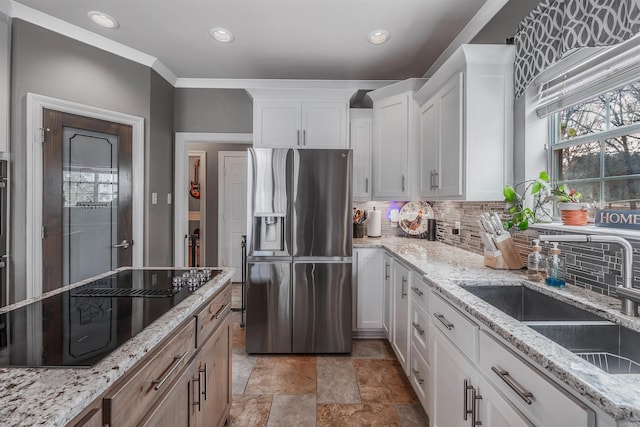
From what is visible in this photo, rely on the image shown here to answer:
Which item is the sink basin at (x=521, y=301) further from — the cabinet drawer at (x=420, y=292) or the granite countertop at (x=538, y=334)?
the cabinet drawer at (x=420, y=292)

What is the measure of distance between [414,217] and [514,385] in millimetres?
2521

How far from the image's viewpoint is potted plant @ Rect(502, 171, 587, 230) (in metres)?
1.51

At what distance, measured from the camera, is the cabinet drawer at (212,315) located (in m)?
1.32

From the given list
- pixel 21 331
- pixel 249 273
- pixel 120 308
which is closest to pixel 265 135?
→ pixel 249 273

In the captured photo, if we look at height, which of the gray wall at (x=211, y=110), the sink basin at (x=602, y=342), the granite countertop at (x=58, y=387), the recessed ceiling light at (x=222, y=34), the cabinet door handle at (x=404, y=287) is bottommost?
the cabinet door handle at (x=404, y=287)

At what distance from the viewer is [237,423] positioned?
5.97 feet

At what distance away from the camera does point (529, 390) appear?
86 centimetres

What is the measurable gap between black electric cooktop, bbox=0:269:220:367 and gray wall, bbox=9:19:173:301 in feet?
4.33

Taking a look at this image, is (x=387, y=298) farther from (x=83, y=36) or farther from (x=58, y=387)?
(x=83, y=36)

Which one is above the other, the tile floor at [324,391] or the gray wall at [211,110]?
the gray wall at [211,110]

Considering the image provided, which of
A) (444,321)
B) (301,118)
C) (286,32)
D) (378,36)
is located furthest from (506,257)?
(286,32)

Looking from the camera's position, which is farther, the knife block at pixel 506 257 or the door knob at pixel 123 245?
the door knob at pixel 123 245

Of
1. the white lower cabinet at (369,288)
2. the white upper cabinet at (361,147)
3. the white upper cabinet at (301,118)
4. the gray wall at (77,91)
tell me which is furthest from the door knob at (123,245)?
the white upper cabinet at (361,147)

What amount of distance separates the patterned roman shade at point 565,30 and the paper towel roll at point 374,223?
1.72 meters
